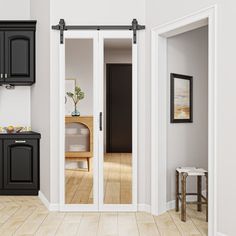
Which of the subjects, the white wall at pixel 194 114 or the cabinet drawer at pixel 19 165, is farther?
the cabinet drawer at pixel 19 165

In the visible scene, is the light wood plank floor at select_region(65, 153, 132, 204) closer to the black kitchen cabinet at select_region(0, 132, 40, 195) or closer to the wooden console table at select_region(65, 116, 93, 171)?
the wooden console table at select_region(65, 116, 93, 171)

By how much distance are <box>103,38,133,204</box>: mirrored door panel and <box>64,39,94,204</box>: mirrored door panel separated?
18 cm

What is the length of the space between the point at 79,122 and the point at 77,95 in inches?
13.0

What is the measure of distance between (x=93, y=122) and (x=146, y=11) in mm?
1498

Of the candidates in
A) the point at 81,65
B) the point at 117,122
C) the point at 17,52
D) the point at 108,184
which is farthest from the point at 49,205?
the point at 17,52

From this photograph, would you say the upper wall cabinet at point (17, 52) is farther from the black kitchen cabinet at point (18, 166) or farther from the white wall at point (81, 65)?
the white wall at point (81, 65)

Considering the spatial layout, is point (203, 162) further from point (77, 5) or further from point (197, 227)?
point (77, 5)

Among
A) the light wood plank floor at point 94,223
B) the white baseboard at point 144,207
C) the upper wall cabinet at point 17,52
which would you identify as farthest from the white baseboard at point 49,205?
the upper wall cabinet at point 17,52

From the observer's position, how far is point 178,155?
15.3 ft

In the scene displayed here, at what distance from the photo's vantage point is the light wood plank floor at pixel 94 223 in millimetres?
3783

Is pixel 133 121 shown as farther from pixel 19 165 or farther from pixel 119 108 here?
pixel 19 165

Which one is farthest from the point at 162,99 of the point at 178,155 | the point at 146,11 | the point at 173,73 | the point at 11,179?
the point at 11,179

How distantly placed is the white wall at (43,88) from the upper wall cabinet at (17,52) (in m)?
0.14

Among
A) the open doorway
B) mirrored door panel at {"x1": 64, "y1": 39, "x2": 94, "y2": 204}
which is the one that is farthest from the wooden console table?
the open doorway
